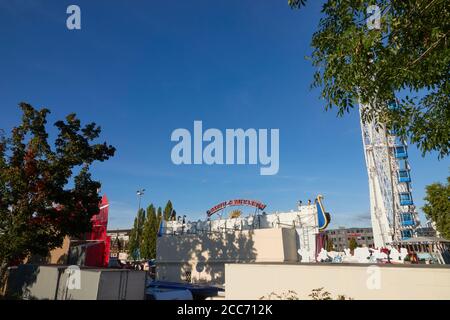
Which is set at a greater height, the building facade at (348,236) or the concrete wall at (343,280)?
the building facade at (348,236)

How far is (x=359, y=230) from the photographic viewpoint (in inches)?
6181

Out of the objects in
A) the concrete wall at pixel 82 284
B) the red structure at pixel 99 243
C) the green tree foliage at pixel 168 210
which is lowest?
the concrete wall at pixel 82 284

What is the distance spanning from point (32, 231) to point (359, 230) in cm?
16812

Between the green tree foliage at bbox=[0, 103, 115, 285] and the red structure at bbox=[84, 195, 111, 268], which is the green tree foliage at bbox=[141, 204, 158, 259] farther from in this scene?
the green tree foliage at bbox=[0, 103, 115, 285]

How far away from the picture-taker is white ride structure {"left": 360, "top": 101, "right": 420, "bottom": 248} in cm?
5791

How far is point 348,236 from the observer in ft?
509

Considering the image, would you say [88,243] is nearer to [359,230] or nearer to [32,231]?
[32,231]

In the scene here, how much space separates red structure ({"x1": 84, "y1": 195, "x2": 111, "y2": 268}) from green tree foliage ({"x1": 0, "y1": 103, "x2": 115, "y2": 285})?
13130mm

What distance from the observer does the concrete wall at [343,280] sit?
33.6 feet

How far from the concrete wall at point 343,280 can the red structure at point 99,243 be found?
839 inches

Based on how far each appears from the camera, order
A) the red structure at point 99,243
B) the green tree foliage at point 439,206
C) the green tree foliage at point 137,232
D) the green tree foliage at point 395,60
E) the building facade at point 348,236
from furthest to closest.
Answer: the building facade at point 348,236
the green tree foliage at point 137,232
the green tree foliage at point 439,206
the red structure at point 99,243
the green tree foliage at point 395,60

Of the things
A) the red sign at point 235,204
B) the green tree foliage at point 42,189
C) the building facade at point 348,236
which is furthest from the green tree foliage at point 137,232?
the building facade at point 348,236

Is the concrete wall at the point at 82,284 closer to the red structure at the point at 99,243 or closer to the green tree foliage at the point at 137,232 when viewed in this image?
the red structure at the point at 99,243

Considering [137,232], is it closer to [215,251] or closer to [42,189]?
[215,251]
